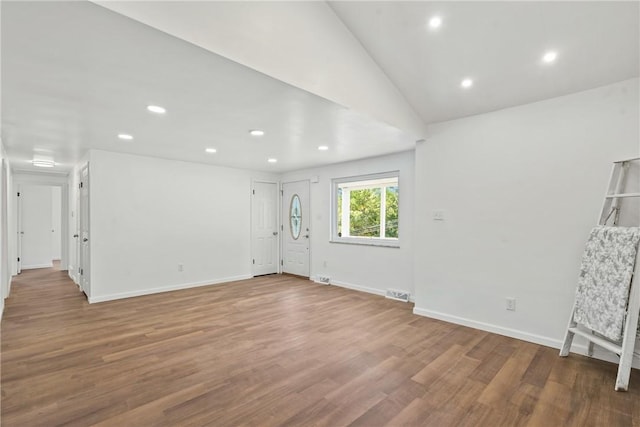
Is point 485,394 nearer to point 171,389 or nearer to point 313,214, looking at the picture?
point 171,389

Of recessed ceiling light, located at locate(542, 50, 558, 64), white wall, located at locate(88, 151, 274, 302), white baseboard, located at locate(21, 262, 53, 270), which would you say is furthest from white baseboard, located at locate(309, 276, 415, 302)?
white baseboard, located at locate(21, 262, 53, 270)

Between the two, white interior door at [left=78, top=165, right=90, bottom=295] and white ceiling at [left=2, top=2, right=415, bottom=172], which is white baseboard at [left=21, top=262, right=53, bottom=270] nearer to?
white interior door at [left=78, top=165, right=90, bottom=295]

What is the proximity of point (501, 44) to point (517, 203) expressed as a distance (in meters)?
1.54

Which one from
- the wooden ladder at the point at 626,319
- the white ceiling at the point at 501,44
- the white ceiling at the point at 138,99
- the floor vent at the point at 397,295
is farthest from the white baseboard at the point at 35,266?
the wooden ladder at the point at 626,319

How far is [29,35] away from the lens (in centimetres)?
164

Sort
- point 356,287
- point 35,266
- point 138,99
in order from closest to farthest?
point 138,99
point 356,287
point 35,266

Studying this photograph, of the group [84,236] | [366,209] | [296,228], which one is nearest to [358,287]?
[366,209]

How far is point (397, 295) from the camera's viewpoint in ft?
15.2

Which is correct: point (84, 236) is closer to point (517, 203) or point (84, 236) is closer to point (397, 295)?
point (397, 295)

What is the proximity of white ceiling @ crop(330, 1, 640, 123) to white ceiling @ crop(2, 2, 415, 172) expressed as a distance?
67 cm

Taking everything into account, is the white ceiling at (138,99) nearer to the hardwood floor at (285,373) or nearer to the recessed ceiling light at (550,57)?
the recessed ceiling light at (550,57)

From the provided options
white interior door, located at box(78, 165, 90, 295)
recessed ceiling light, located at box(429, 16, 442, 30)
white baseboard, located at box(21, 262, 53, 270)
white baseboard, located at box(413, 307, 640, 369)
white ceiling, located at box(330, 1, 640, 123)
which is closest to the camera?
white ceiling, located at box(330, 1, 640, 123)

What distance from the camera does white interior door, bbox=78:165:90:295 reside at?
4.59m

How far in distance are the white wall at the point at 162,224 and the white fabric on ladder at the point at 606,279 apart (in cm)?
531
